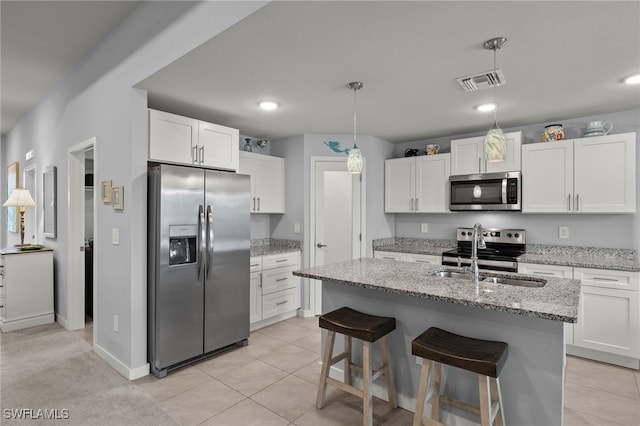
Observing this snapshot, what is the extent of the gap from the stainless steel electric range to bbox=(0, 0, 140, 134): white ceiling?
387 centimetres

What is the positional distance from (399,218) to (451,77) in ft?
9.16

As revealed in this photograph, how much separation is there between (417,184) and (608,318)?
2400 millimetres

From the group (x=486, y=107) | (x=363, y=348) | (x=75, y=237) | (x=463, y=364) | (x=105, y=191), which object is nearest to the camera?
(x=463, y=364)

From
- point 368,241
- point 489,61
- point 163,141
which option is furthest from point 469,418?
point 163,141

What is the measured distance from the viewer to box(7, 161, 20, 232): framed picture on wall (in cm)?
538

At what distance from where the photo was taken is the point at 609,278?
311 cm

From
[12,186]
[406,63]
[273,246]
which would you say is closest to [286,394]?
[273,246]

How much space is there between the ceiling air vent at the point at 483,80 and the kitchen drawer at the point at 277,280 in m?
2.82

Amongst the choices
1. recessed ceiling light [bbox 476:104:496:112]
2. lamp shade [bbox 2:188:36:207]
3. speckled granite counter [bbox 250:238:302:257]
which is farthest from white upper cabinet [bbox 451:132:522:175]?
lamp shade [bbox 2:188:36:207]

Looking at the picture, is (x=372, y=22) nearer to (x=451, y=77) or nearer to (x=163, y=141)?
(x=451, y=77)

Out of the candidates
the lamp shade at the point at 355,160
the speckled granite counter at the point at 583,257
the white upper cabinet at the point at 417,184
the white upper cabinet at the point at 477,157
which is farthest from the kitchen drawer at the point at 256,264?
the speckled granite counter at the point at 583,257

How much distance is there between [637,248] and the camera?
3422 millimetres

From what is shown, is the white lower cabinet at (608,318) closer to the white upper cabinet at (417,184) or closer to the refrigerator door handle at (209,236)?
the white upper cabinet at (417,184)

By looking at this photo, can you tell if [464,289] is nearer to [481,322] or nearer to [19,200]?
[481,322]
